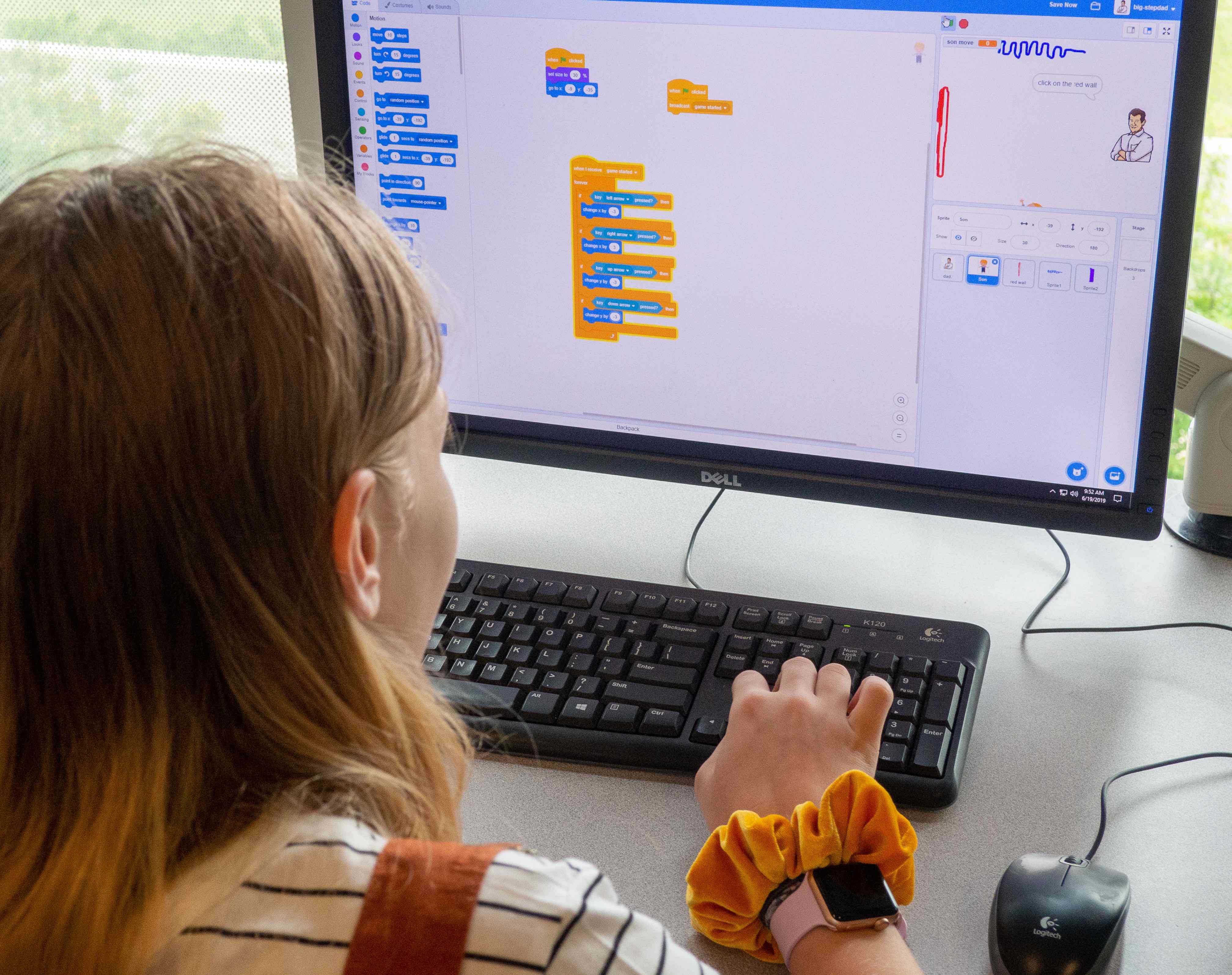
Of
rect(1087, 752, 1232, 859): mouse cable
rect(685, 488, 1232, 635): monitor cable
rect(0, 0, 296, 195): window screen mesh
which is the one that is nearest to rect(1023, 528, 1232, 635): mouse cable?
rect(685, 488, 1232, 635): monitor cable

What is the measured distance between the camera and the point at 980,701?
743 mm

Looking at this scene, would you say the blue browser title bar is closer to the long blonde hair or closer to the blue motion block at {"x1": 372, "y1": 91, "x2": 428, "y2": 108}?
the blue motion block at {"x1": 372, "y1": 91, "x2": 428, "y2": 108}

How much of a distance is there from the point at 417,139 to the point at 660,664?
39 centimetres

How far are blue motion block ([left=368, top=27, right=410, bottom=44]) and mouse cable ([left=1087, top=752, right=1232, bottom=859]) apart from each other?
62 cm

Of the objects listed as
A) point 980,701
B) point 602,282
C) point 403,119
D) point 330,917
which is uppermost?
point 403,119

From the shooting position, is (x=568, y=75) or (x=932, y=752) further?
(x=568, y=75)

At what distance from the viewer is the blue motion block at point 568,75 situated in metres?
0.77

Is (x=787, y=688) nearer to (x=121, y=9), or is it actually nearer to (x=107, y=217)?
(x=107, y=217)

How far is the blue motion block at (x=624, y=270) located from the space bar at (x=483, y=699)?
0.91ft

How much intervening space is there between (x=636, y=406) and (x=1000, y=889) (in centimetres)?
40

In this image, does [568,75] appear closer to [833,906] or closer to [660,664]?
[660,664]

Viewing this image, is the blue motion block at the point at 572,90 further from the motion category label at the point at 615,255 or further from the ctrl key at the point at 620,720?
the ctrl key at the point at 620,720

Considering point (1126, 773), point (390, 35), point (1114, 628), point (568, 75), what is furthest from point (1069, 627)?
point (390, 35)

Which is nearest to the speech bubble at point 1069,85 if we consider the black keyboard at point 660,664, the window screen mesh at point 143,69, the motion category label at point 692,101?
the motion category label at point 692,101
